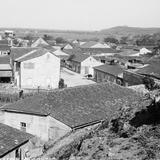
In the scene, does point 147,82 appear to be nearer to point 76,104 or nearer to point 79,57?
point 76,104

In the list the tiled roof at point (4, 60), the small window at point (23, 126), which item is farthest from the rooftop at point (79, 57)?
the small window at point (23, 126)

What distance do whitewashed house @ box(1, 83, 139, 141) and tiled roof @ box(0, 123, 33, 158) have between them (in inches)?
129

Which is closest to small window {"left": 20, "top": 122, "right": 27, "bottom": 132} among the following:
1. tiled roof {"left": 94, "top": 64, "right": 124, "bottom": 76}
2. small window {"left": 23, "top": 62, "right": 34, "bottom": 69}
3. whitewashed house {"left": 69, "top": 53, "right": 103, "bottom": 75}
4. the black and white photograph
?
the black and white photograph

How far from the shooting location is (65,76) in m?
50.4

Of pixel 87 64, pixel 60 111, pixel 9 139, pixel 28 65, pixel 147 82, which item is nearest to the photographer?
pixel 9 139

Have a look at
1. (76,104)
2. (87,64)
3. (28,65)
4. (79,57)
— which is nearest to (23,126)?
(76,104)

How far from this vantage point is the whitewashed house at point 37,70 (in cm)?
3722

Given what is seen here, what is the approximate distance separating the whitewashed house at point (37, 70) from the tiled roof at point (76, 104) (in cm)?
1461

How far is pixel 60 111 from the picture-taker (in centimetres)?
2014

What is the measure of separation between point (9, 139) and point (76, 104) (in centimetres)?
693

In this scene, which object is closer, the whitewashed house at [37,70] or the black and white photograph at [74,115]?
the black and white photograph at [74,115]

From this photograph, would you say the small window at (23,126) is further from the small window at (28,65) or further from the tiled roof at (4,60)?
the tiled roof at (4,60)

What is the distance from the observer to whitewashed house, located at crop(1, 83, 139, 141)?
1947 centimetres

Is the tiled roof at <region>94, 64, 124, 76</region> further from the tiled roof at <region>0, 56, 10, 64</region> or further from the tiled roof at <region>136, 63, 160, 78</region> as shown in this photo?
the tiled roof at <region>0, 56, 10, 64</region>
